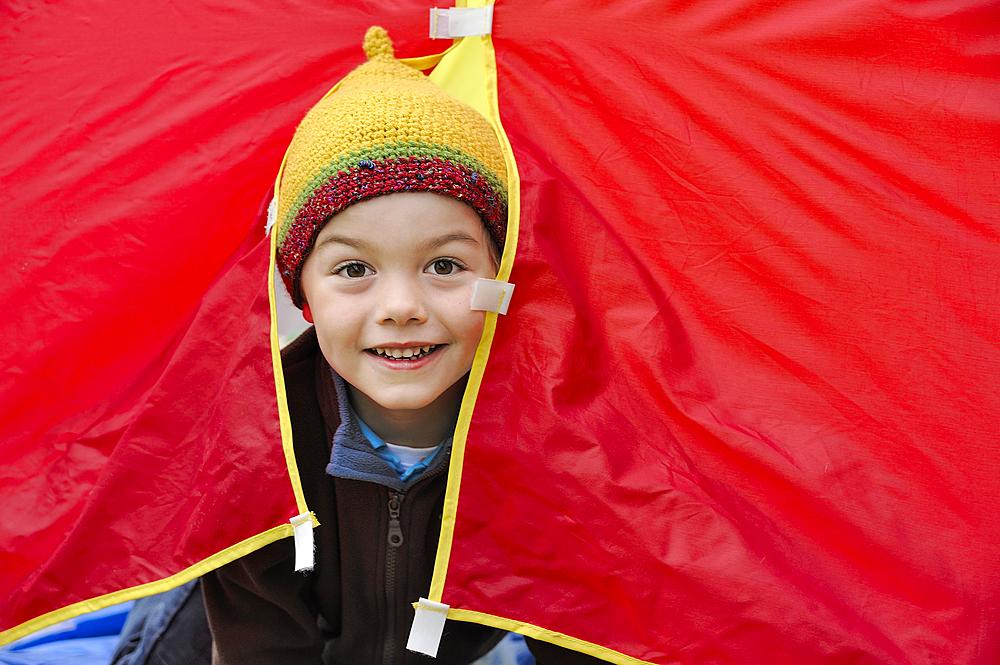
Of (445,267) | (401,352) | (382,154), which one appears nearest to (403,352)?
(401,352)

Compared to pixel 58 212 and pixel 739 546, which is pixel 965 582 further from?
pixel 58 212

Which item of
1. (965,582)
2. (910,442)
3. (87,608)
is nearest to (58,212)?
(87,608)

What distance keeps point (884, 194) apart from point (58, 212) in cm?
111

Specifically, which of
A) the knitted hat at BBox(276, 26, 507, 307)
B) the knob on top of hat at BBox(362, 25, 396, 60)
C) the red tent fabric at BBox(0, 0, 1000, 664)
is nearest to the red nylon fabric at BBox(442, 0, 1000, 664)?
the red tent fabric at BBox(0, 0, 1000, 664)

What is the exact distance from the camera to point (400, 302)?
1.33 meters

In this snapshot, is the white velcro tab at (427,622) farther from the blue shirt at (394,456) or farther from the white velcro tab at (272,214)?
the white velcro tab at (272,214)

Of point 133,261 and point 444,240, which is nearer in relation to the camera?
point 444,240

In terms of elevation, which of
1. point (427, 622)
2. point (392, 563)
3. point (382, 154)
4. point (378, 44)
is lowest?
point (427, 622)

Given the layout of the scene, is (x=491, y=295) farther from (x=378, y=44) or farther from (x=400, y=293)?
(x=378, y=44)

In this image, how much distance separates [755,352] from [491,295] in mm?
331

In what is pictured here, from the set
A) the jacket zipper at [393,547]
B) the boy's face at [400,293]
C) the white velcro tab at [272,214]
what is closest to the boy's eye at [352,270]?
the boy's face at [400,293]

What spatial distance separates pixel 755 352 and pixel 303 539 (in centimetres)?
60

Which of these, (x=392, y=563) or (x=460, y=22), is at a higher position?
(x=460, y=22)

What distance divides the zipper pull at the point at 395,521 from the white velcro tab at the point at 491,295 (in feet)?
0.98
